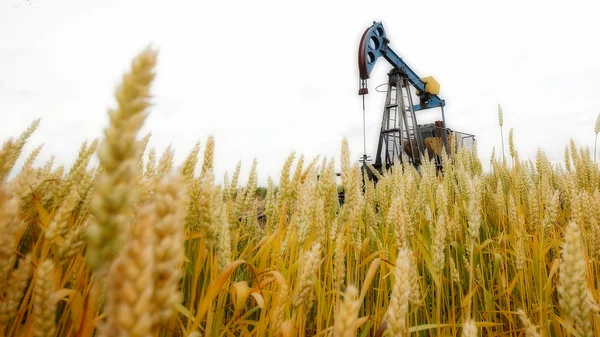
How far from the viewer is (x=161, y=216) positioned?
1.16ft

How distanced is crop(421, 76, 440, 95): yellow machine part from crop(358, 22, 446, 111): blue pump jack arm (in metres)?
0.14

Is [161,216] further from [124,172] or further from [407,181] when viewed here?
[407,181]

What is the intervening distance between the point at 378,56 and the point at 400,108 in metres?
1.84

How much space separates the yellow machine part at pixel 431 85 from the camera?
493 inches

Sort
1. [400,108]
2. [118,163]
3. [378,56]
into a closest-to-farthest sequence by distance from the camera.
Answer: [118,163], [378,56], [400,108]

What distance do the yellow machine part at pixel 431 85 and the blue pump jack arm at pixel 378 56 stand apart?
14 cm

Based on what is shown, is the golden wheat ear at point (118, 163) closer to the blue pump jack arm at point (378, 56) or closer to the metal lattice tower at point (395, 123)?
the blue pump jack arm at point (378, 56)

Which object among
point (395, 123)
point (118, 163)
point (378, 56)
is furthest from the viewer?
point (395, 123)

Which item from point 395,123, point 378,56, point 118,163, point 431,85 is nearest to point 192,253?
point 118,163

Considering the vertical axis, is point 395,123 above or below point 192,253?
above

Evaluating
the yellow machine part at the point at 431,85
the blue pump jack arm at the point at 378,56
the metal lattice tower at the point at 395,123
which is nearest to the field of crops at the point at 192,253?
the blue pump jack arm at the point at 378,56

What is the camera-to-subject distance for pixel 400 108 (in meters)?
11.0

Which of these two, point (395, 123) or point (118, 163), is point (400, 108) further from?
point (118, 163)

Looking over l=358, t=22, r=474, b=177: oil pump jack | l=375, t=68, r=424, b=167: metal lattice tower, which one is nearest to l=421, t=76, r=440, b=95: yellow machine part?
l=358, t=22, r=474, b=177: oil pump jack
